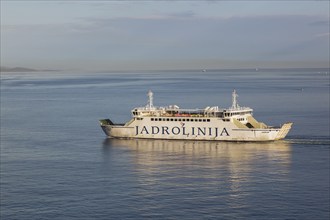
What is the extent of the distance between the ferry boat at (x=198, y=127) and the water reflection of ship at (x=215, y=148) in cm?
151

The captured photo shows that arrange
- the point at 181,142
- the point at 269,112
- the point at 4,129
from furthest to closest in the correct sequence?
1. the point at 269,112
2. the point at 4,129
3. the point at 181,142

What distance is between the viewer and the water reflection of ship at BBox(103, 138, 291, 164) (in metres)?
88.4

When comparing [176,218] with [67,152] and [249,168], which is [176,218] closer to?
[249,168]

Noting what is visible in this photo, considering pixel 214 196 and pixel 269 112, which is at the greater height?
pixel 269 112

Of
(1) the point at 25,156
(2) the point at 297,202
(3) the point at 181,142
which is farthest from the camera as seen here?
(3) the point at 181,142

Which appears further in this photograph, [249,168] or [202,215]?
[249,168]

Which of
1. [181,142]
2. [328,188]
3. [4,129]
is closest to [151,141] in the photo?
[181,142]

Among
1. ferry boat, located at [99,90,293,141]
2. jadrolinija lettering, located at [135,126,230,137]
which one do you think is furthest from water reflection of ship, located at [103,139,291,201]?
jadrolinija lettering, located at [135,126,230,137]

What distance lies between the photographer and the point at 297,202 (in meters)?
59.9

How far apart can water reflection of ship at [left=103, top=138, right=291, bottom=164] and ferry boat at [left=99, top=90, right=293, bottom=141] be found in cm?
151

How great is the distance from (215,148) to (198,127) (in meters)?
8.85

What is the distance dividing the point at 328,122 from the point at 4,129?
6880 cm

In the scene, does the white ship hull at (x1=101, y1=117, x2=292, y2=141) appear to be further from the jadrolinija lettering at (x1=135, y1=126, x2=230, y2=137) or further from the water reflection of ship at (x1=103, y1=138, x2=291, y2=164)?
the water reflection of ship at (x1=103, y1=138, x2=291, y2=164)

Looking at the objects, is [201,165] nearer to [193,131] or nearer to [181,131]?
[193,131]
